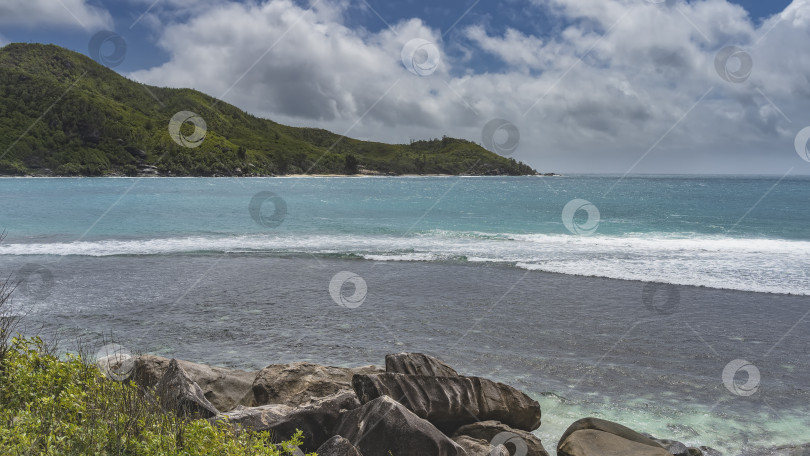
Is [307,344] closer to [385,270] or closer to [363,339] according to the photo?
[363,339]

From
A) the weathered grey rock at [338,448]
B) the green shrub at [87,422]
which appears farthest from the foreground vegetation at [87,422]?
the weathered grey rock at [338,448]

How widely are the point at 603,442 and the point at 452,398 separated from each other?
1.80m

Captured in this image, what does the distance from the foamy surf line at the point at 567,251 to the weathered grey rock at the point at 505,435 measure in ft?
42.6

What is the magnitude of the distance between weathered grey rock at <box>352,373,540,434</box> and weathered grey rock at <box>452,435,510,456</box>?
373 millimetres

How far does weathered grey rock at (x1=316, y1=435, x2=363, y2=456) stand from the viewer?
4953 millimetres

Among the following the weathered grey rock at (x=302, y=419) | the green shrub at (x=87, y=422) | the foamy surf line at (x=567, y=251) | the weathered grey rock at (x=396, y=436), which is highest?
the foamy surf line at (x=567, y=251)

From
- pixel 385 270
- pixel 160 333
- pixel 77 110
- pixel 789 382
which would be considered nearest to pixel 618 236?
pixel 385 270

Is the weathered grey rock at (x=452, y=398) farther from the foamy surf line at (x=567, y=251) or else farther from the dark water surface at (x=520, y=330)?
the foamy surf line at (x=567, y=251)

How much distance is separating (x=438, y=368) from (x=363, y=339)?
4088mm

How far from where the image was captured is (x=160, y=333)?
Answer: 460 inches

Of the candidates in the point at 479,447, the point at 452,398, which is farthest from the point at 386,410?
the point at 452,398

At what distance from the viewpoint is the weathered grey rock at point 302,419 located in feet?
18.9

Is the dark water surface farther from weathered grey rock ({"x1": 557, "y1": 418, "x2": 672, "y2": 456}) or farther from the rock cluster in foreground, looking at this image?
the rock cluster in foreground

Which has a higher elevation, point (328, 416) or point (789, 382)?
point (789, 382)
